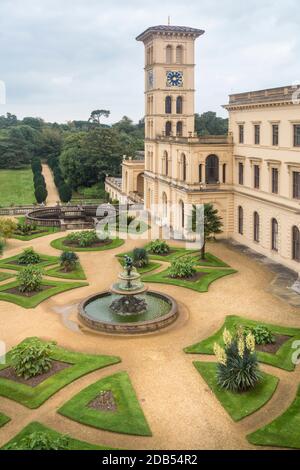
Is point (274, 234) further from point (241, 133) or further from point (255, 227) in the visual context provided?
point (241, 133)

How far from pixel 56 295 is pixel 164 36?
3265 cm

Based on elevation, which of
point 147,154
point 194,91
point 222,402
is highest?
point 194,91

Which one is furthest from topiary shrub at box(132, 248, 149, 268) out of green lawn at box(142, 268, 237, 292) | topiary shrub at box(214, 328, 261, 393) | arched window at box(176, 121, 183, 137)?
arched window at box(176, 121, 183, 137)

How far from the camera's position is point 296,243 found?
35125 mm

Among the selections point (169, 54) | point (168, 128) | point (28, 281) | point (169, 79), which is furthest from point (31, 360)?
point (169, 54)

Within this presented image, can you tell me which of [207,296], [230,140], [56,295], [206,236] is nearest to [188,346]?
[207,296]

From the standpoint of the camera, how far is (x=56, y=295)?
3077cm

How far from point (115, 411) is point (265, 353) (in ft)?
25.1

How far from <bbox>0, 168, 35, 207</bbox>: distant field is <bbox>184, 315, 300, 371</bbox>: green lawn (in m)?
52.8

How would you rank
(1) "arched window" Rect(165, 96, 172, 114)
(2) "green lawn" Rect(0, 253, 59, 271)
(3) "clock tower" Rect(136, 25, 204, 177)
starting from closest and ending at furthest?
(2) "green lawn" Rect(0, 253, 59, 271)
(3) "clock tower" Rect(136, 25, 204, 177)
(1) "arched window" Rect(165, 96, 172, 114)

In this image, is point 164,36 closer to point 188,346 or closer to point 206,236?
point 206,236

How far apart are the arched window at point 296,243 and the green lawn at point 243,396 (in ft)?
54.0

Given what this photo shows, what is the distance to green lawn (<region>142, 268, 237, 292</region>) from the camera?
105 ft

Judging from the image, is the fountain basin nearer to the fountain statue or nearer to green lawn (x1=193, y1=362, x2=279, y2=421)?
the fountain statue
